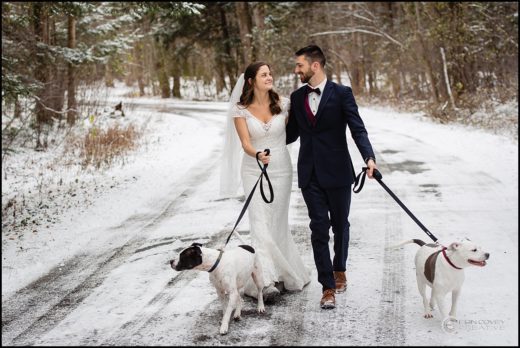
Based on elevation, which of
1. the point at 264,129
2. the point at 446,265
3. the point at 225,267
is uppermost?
the point at 264,129

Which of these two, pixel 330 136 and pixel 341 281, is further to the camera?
pixel 341 281

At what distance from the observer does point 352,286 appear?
558 cm

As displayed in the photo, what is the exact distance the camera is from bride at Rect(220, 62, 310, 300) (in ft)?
17.7

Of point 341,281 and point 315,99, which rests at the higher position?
point 315,99

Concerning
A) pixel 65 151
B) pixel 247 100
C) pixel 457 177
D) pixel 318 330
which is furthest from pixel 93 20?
pixel 318 330

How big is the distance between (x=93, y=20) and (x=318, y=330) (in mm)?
18509

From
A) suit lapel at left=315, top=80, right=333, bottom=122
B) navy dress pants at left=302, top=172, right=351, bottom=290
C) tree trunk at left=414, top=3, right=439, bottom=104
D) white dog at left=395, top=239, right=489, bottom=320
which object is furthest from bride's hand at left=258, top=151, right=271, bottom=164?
tree trunk at left=414, top=3, right=439, bottom=104

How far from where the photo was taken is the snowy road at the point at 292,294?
4.54 metres

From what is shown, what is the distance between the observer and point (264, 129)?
5.45m

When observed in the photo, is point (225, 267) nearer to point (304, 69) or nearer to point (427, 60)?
point (304, 69)

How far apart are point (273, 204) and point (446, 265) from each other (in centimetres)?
184

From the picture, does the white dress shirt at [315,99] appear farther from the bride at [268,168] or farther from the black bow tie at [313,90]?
the bride at [268,168]

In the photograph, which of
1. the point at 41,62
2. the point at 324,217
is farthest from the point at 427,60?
the point at 324,217

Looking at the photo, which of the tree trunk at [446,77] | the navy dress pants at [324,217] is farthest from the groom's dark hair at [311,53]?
the tree trunk at [446,77]
